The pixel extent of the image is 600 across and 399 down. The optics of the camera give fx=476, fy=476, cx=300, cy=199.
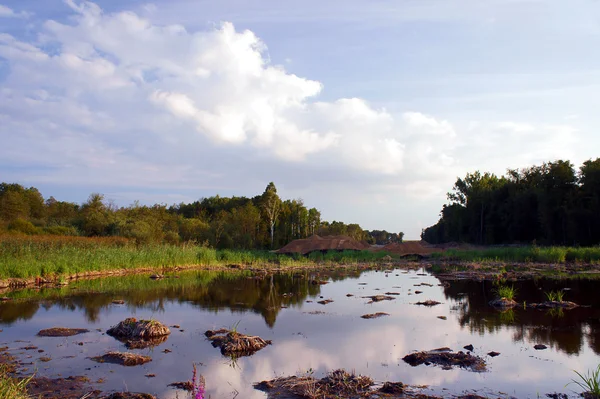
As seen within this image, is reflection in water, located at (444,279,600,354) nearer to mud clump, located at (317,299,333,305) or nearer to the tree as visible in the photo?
mud clump, located at (317,299,333,305)

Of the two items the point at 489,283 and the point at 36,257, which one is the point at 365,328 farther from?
the point at 36,257

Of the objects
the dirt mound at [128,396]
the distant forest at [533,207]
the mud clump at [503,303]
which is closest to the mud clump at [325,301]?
the mud clump at [503,303]

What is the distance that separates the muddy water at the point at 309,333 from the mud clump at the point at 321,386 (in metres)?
0.33

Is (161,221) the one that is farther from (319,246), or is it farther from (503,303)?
(503,303)

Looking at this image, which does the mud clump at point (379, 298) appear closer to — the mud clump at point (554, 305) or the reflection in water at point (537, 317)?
the reflection in water at point (537, 317)

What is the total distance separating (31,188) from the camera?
54594 mm

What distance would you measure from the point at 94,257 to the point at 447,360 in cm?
2114

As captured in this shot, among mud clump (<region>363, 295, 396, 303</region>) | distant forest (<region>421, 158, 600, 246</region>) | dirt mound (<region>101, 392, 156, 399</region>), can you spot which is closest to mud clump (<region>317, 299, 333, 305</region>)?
mud clump (<region>363, 295, 396, 303</region>)

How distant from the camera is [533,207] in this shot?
49.2 meters

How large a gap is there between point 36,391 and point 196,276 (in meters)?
19.5

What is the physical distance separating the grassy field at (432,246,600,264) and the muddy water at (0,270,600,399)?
42.8 ft

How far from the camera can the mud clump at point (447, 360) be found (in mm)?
8625

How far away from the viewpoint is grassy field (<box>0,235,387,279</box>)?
2120 centimetres

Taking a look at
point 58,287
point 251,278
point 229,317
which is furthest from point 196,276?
point 229,317
